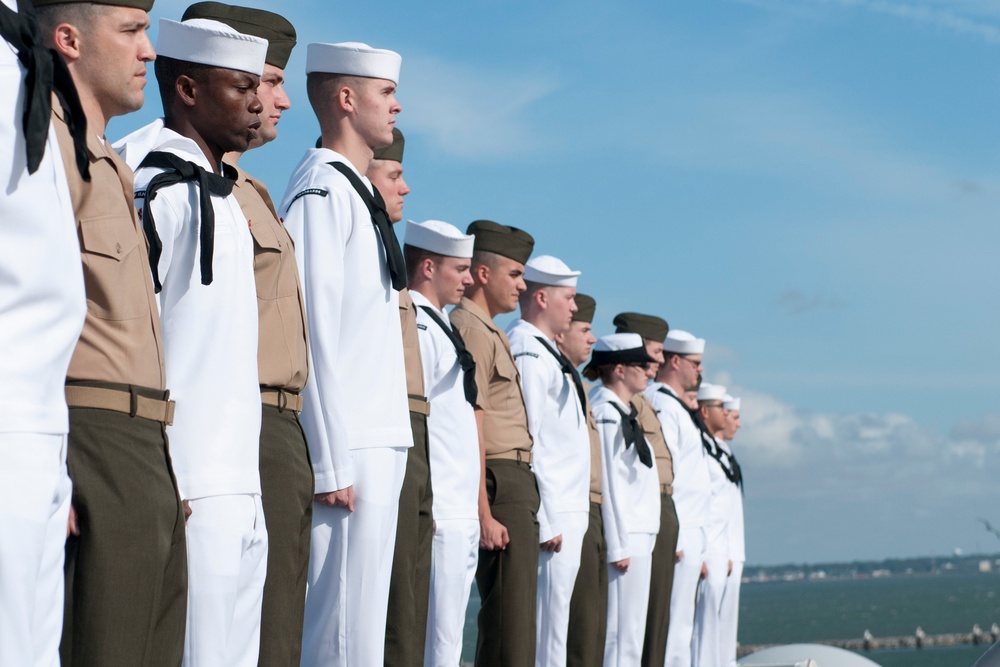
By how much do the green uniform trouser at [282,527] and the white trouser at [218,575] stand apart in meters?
0.42

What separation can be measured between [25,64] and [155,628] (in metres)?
1.39

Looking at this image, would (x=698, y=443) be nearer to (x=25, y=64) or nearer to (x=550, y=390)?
(x=550, y=390)

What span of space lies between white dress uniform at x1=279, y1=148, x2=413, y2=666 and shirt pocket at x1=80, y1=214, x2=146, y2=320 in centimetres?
141

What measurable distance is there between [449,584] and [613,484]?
3.33 metres

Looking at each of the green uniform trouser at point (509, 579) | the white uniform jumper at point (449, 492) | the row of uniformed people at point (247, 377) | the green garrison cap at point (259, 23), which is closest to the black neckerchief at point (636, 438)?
the green uniform trouser at point (509, 579)

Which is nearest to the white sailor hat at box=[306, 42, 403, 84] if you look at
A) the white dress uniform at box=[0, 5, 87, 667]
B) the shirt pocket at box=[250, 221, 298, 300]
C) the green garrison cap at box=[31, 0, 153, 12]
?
the shirt pocket at box=[250, 221, 298, 300]

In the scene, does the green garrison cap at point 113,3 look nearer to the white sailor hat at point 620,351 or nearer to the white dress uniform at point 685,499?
the white sailor hat at point 620,351

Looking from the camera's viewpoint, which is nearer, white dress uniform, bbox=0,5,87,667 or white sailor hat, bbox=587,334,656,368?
white dress uniform, bbox=0,5,87,667

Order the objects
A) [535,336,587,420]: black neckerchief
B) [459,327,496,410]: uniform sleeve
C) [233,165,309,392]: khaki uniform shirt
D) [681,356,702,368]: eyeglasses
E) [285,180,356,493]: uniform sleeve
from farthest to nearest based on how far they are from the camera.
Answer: [681,356,702,368]: eyeglasses
[535,336,587,420]: black neckerchief
[459,327,496,410]: uniform sleeve
[285,180,356,493]: uniform sleeve
[233,165,309,392]: khaki uniform shirt

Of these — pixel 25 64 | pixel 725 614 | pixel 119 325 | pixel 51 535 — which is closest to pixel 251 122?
pixel 119 325

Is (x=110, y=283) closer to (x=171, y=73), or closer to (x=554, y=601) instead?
(x=171, y=73)

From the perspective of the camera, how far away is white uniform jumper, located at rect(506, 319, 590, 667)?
8242 millimetres

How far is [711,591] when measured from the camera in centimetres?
1256

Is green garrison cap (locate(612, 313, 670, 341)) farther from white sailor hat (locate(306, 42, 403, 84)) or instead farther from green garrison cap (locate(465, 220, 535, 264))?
white sailor hat (locate(306, 42, 403, 84))
